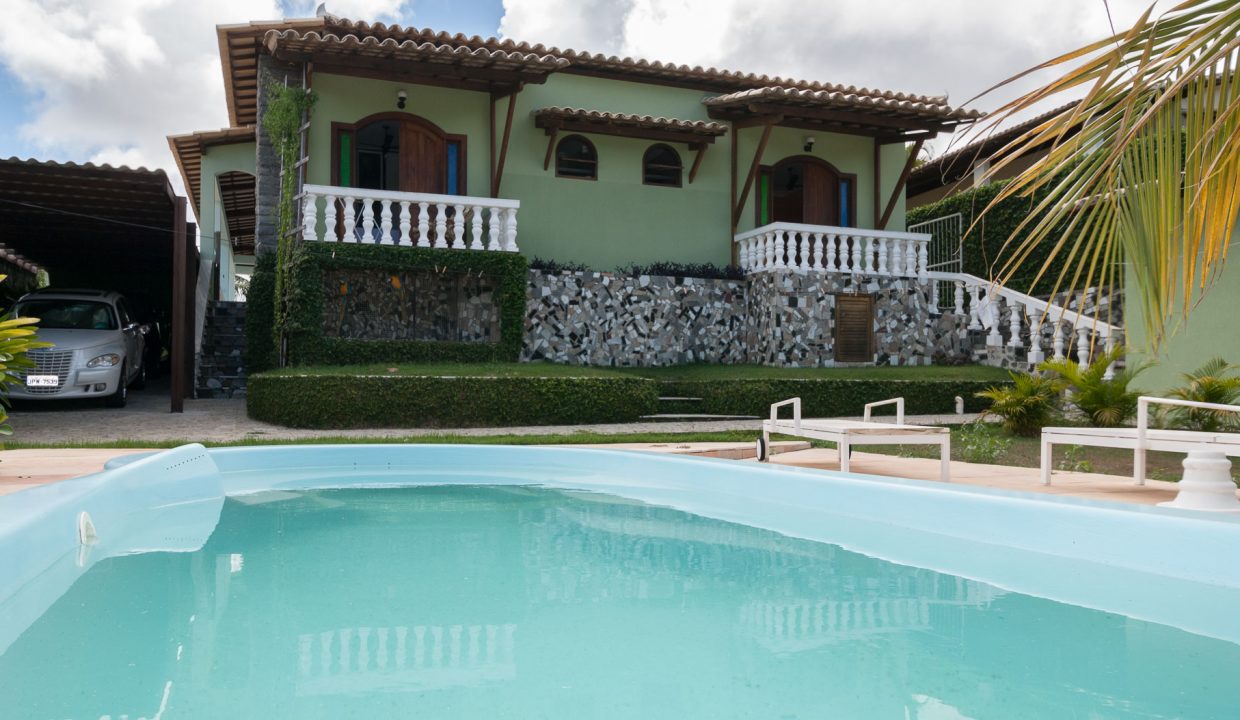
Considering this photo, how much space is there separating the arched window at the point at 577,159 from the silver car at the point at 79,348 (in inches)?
303

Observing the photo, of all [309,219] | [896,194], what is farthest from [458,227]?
[896,194]

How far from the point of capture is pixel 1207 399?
30.8 feet

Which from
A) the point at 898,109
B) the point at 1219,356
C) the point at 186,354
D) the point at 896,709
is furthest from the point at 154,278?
the point at 896,709

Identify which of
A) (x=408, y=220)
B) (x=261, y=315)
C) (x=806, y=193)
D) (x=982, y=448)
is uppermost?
(x=806, y=193)

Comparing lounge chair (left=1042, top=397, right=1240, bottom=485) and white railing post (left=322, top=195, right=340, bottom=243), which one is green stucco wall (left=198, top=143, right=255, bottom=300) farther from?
lounge chair (left=1042, top=397, right=1240, bottom=485)

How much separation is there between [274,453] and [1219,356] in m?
9.95

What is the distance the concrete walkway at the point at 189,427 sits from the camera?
33.6ft

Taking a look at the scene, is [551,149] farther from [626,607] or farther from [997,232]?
[626,607]

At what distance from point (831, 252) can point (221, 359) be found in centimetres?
1092

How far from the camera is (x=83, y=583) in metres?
4.30

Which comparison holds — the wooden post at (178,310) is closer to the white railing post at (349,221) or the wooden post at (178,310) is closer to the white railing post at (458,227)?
the white railing post at (349,221)

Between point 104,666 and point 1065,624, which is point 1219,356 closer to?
point 1065,624

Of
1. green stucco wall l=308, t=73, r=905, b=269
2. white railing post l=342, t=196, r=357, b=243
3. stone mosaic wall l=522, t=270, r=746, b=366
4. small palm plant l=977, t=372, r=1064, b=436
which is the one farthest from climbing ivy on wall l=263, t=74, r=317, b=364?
small palm plant l=977, t=372, r=1064, b=436

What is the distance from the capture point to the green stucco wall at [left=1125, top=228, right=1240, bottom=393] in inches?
396
